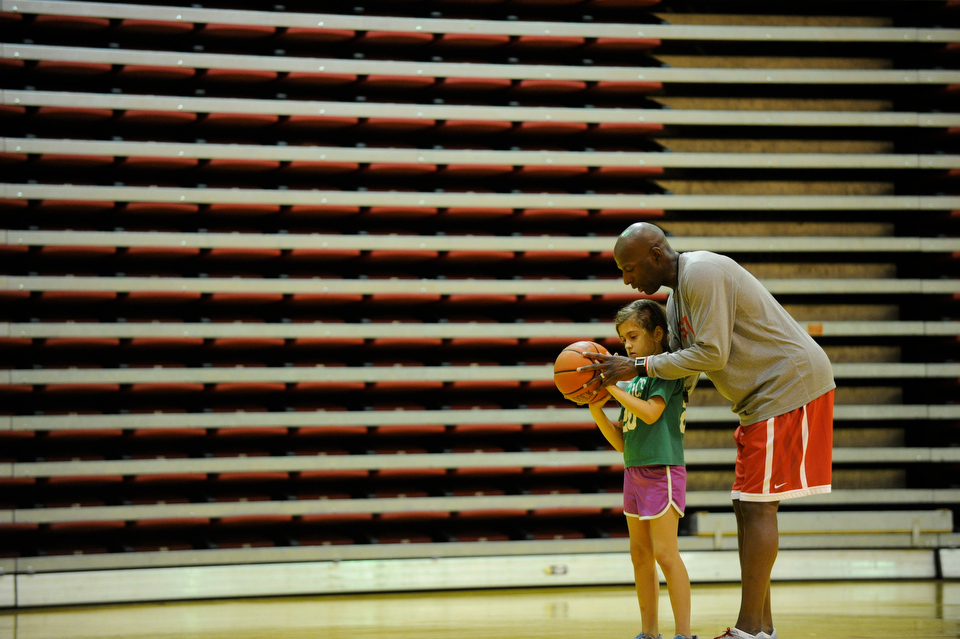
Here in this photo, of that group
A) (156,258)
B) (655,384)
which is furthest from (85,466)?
(655,384)

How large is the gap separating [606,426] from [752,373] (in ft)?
1.48

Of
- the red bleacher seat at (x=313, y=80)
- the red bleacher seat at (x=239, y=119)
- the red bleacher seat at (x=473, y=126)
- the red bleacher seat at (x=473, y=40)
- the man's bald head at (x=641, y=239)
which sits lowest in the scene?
the man's bald head at (x=641, y=239)

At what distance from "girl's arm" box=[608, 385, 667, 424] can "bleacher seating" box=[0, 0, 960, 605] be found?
2.25 m

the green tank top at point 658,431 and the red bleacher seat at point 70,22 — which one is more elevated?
the red bleacher seat at point 70,22

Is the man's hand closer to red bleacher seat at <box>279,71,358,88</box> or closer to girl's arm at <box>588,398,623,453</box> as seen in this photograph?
girl's arm at <box>588,398,623,453</box>

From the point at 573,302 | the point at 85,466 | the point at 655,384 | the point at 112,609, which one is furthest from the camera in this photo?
the point at 573,302

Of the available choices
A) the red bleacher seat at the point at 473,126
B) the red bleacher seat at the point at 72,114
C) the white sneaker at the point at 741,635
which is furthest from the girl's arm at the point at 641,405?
the red bleacher seat at the point at 72,114

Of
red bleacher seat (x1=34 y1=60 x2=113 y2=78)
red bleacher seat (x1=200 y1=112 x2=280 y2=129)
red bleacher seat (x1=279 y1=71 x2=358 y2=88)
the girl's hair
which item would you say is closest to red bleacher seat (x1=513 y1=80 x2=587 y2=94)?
red bleacher seat (x1=279 y1=71 x2=358 y2=88)

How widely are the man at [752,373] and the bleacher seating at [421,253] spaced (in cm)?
222

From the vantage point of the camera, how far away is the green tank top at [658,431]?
2350 mm

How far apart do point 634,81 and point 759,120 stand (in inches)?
31.0

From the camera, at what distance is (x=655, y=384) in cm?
239

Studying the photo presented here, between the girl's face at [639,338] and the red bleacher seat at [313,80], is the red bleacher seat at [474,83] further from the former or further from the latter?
the girl's face at [639,338]

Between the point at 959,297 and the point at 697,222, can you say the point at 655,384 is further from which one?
the point at 959,297
